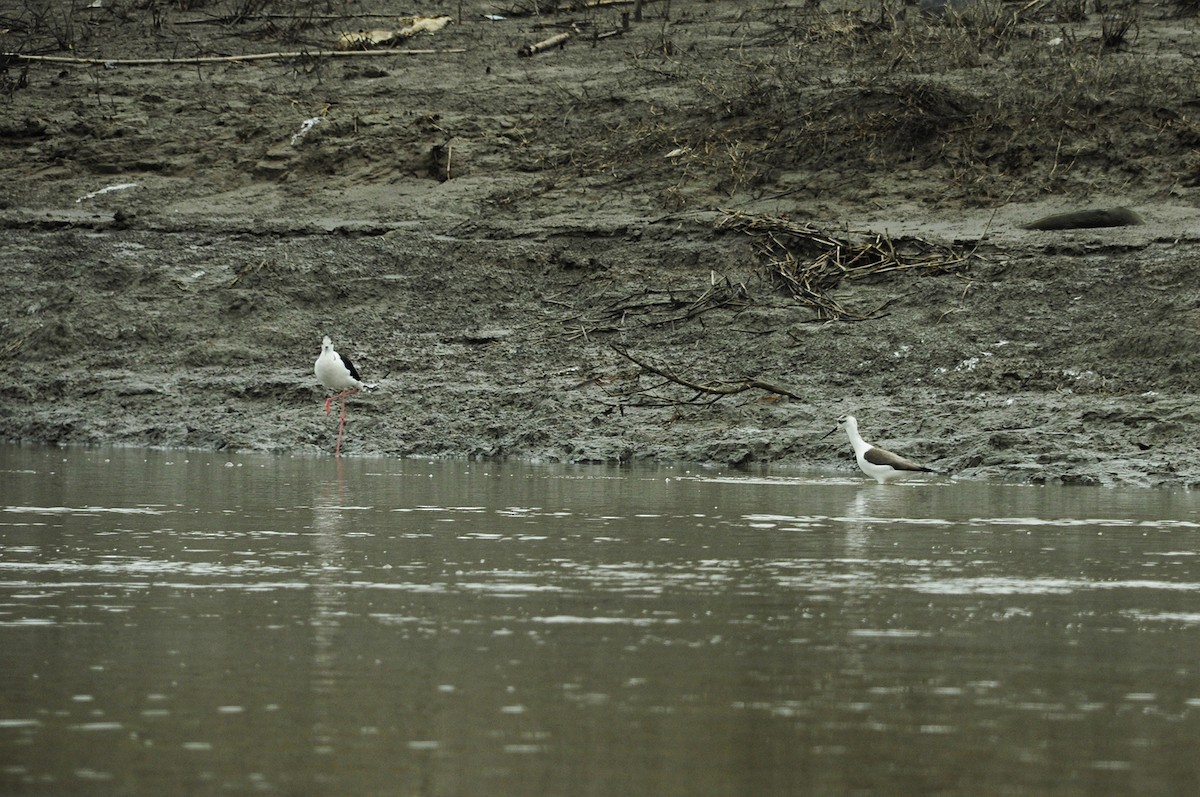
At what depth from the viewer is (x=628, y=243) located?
733 inches

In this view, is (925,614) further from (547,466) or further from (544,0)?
(544,0)

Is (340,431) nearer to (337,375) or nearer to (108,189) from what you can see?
(337,375)

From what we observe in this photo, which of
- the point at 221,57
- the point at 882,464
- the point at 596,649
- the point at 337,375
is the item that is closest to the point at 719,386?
the point at 882,464

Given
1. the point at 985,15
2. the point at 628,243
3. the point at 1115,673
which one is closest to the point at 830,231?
the point at 628,243

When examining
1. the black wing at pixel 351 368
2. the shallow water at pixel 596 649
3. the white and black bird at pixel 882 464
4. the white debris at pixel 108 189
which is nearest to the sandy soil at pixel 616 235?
the white debris at pixel 108 189

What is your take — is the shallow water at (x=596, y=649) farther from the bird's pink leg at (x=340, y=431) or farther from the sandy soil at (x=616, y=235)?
the bird's pink leg at (x=340, y=431)

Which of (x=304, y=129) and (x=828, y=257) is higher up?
(x=304, y=129)

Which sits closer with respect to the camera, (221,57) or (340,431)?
(340,431)

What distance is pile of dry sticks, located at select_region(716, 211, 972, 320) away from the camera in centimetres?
1697

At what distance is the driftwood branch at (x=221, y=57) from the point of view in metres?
24.0

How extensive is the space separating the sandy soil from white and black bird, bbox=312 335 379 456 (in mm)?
229

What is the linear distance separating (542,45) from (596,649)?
18.7 m

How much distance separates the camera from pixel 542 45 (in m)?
23.8

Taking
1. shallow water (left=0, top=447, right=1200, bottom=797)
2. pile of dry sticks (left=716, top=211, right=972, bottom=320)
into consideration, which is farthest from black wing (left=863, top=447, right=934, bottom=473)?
pile of dry sticks (left=716, top=211, right=972, bottom=320)
